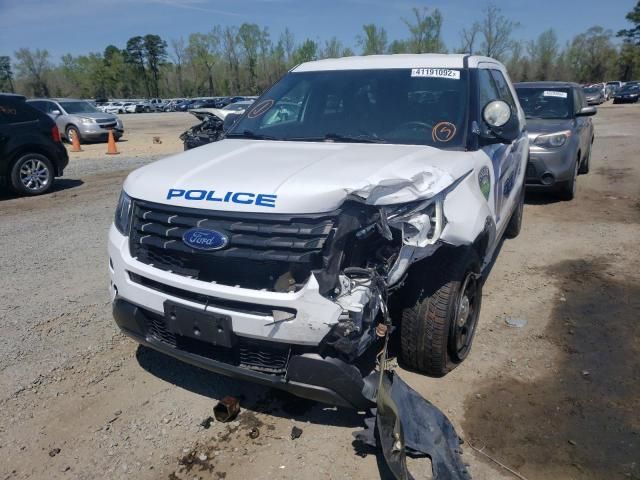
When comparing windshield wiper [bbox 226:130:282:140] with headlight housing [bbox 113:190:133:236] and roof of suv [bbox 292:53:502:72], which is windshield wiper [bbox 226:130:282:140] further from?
headlight housing [bbox 113:190:133:236]

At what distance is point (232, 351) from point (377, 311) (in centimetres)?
79

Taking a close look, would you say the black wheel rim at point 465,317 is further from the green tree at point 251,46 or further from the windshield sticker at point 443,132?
the green tree at point 251,46

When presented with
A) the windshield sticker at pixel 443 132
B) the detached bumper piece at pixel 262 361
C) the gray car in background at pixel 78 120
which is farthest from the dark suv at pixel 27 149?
the gray car in background at pixel 78 120

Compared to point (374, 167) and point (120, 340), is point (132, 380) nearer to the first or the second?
point (120, 340)

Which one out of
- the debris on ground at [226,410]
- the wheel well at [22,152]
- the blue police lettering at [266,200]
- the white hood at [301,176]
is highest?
the white hood at [301,176]

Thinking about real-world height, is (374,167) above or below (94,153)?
above

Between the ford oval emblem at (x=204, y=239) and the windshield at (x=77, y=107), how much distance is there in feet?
62.8

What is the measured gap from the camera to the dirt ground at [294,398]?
8.72ft

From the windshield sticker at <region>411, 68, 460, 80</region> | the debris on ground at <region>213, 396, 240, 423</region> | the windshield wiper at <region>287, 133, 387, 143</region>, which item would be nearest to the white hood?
the windshield wiper at <region>287, 133, 387, 143</region>

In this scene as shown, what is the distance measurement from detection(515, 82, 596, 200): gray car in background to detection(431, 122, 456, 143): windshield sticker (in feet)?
14.3

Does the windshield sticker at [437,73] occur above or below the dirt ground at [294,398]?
above

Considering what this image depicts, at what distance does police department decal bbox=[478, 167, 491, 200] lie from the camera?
3.40m

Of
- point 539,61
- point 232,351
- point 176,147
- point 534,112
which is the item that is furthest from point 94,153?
point 539,61

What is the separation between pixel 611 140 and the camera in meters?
16.0
